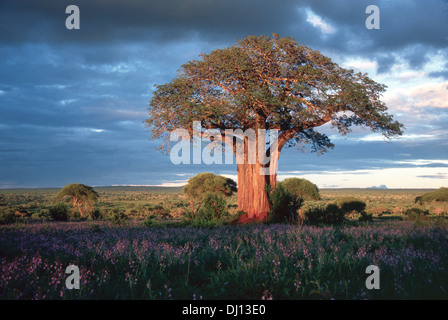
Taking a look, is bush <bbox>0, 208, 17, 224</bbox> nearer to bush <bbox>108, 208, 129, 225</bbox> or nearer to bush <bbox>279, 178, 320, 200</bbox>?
bush <bbox>108, 208, 129, 225</bbox>

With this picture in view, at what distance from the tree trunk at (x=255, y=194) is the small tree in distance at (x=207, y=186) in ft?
73.1

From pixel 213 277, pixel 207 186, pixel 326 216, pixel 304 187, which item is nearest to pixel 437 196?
pixel 304 187

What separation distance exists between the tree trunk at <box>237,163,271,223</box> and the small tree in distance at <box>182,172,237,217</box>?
73.1 feet

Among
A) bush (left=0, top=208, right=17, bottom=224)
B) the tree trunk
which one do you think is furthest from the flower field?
bush (left=0, top=208, right=17, bottom=224)

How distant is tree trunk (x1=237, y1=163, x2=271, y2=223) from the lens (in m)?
17.1

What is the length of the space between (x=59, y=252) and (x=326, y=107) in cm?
1338

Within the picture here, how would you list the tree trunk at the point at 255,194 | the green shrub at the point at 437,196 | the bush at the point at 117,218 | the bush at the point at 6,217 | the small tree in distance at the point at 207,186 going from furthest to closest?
A: the green shrub at the point at 437,196
the small tree in distance at the point at 207,186
the bush at the point at 6,217
the tree trunk at the point at 255,194
the bush at the point at 117,218

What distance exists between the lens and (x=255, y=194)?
680 inches

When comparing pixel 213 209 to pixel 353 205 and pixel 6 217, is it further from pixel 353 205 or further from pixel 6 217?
pixel 353 205

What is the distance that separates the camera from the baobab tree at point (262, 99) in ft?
51.5

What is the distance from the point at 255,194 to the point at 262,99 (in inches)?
200

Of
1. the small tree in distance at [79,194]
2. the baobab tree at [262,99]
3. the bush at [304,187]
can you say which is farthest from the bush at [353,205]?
the small tree in distance at [79,194]

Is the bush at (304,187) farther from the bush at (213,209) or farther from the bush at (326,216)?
the bush at (213,209)
